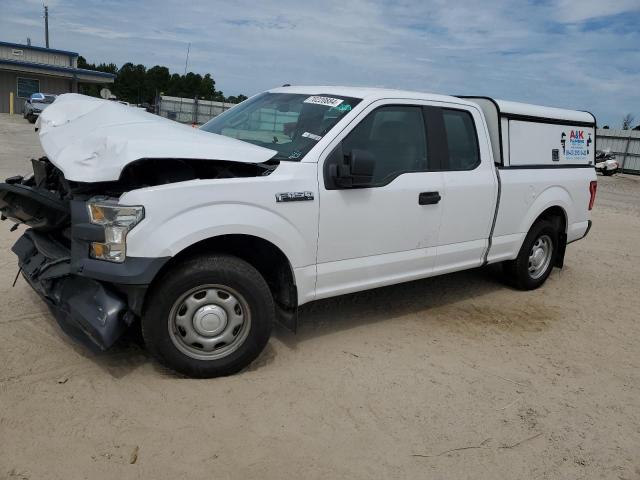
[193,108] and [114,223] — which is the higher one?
[193,108]

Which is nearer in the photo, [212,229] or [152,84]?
[212,229]

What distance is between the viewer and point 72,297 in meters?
3.56

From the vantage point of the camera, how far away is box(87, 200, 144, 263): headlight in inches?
130

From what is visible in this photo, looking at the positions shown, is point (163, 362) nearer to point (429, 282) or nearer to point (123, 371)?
point (123, 371)

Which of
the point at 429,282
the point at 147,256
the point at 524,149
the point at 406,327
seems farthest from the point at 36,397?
the point at 524,149

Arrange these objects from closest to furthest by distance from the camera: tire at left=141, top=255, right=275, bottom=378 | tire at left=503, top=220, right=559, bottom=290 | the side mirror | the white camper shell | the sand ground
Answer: the sand ground, tire at left=141, top=255, right=275, bottom=378, the side mirror, the white camper shell, tire at left=503, top=220, right=559, bottom=290

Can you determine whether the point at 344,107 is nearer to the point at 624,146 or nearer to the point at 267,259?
the point at 267,259

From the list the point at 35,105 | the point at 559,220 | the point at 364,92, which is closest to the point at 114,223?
the point at 364,92

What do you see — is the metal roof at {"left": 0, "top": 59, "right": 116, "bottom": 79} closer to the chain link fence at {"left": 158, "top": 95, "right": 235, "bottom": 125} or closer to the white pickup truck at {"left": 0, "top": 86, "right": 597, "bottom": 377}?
the chain link fence at {"left": 158, "top": 95, "right": 235, "bottom": 125}

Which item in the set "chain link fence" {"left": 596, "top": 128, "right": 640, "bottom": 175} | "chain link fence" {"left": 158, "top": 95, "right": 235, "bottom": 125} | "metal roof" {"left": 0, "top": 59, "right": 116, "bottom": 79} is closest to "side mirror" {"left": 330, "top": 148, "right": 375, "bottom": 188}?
"chain link fence" {"left": 158, "top": 95, "right": 235, "bottom": 125}

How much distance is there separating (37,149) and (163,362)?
622 inches

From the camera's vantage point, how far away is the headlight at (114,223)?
3.30 metres

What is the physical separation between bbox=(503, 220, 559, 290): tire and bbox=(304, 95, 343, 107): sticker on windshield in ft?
9.03

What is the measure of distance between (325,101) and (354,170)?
2.82ft
